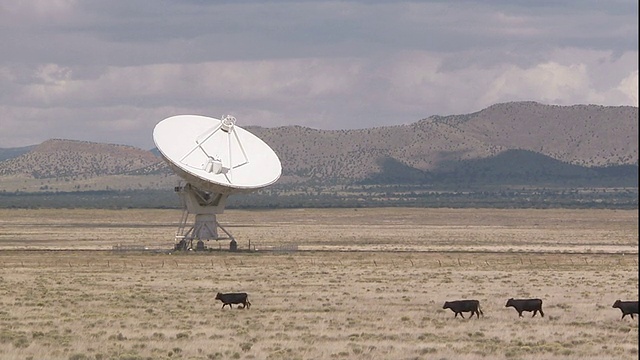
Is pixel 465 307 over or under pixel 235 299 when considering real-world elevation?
under

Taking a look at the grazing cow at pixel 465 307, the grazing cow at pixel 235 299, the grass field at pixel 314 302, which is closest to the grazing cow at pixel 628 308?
the grass field at pixel 314 302

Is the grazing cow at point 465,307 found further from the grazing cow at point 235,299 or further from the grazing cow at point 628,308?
the grazing cow at point 235,299

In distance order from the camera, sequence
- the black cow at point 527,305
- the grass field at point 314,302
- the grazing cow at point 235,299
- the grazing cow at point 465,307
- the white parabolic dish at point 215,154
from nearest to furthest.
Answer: the grass field at point 314,302 → the grazing cow at point 465,307 → the black cow at point 527,305 → the grazing cow at point 235,299 → the white parabolic dish at point 215,154

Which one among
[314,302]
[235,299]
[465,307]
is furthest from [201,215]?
[465,307]

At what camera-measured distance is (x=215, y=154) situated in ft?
286

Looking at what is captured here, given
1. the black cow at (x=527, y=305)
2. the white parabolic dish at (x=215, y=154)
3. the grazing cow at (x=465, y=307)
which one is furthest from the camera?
the white parabolic dish at (x=215, y=154)

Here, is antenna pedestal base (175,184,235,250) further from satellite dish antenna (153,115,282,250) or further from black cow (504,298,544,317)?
black cow (504,298,544,317)

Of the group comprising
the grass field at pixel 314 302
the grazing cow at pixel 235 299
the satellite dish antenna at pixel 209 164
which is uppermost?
the satellite dish antenna at pixel 209 164

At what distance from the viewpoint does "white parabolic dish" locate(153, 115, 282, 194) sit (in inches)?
3265

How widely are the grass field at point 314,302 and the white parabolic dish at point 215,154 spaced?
5308mm

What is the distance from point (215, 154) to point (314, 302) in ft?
129

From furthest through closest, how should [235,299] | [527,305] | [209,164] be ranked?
1. [209,164]
2. [235,299]
3. [527,305]

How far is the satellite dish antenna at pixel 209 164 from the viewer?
273 feet

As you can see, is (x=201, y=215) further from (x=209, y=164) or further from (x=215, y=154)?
(x=209, y=164)
